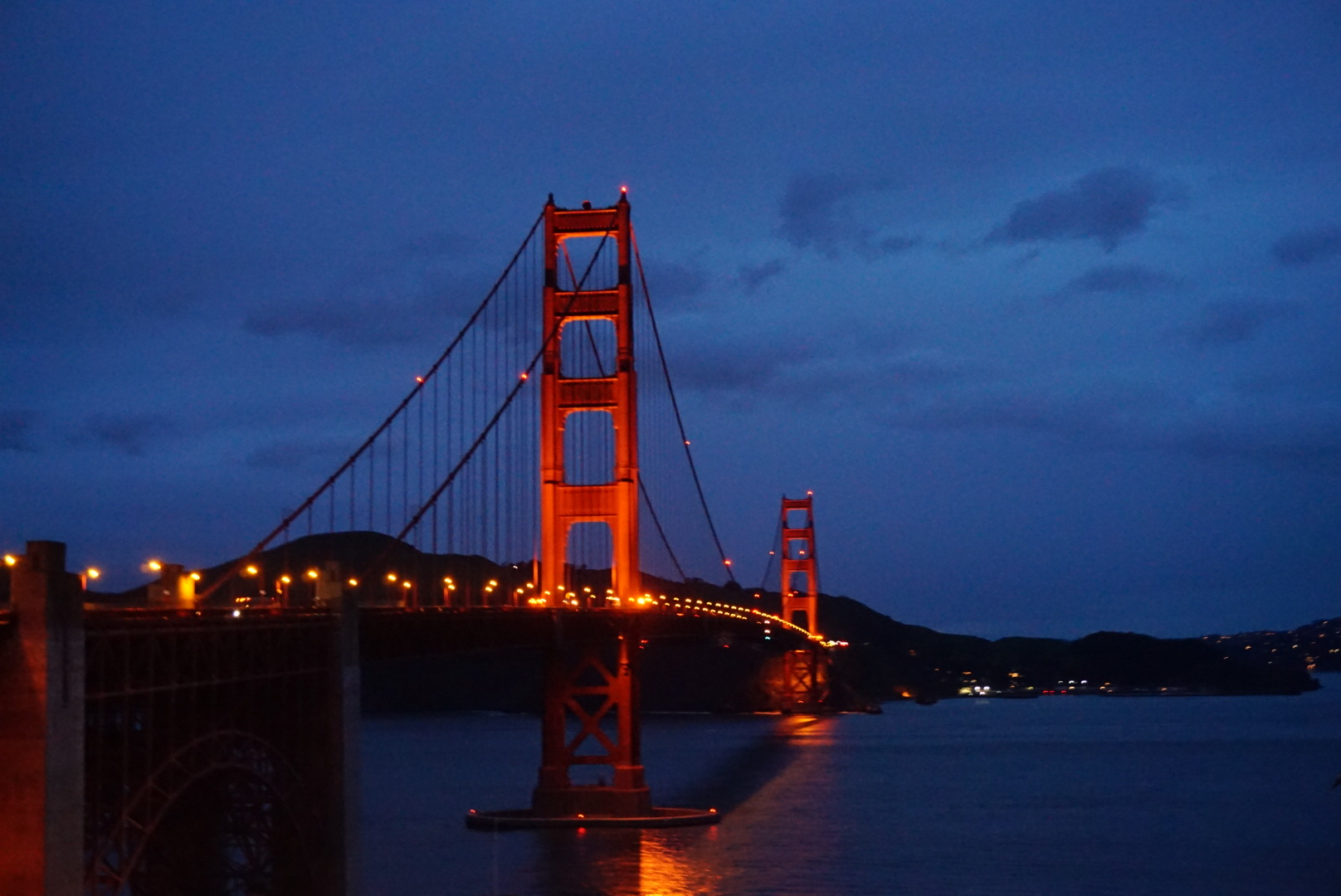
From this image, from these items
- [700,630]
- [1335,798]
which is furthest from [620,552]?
[1335,798]

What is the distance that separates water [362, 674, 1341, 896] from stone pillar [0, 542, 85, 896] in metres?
19.4

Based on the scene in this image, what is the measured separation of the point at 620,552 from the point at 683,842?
23.6 feet

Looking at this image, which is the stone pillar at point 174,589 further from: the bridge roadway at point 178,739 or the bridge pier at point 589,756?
the bridge pier at point 589,756

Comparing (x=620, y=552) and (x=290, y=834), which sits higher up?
(x=620, y=552)

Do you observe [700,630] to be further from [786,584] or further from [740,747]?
[786,584]

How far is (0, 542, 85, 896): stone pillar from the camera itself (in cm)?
1435

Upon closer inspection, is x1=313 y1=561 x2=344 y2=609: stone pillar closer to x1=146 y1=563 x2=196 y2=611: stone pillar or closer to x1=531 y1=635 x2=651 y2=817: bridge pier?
x1=146 y1=563 x2=196 y2=611: stone pillar

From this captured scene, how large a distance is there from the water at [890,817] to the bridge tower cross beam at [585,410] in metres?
6.86

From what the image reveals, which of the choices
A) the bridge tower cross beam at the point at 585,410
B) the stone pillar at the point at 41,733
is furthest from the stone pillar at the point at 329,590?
the bridge tower cross beam at the point at 585,410

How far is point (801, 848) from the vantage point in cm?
4216

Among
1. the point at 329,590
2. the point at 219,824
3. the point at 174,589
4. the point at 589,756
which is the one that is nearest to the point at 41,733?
the point at 219,824

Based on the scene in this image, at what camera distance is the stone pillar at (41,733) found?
14.4m

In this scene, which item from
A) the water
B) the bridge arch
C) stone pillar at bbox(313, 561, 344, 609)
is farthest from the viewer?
the water

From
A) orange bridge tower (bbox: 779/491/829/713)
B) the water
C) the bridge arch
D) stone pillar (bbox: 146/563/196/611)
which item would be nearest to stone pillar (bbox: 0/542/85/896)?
the bridge arch
